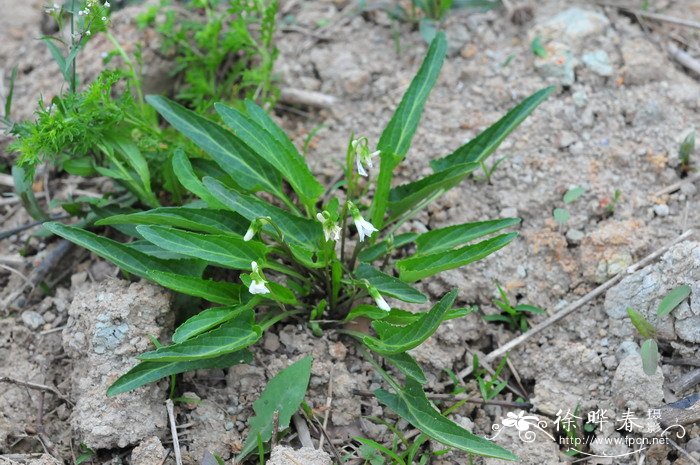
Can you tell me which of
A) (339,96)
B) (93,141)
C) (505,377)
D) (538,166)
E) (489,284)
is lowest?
(505,377)

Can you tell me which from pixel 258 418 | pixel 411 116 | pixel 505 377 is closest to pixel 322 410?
pixel 258 418

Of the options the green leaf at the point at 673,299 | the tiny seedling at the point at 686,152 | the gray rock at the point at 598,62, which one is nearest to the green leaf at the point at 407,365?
the green leaf at the point at 673,299

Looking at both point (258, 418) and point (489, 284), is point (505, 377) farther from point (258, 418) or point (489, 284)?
point (258, 418)

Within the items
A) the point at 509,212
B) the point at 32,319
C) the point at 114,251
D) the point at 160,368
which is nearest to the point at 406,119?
the point at 509,212

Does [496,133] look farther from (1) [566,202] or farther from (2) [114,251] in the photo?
(2) [114,251]

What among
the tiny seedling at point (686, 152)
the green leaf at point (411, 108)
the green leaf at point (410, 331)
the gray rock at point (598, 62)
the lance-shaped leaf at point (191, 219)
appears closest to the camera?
the green leaf at point (410, 331)

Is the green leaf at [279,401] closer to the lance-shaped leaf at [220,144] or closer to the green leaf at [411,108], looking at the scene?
the lance-shaped leaf at [220,144]
